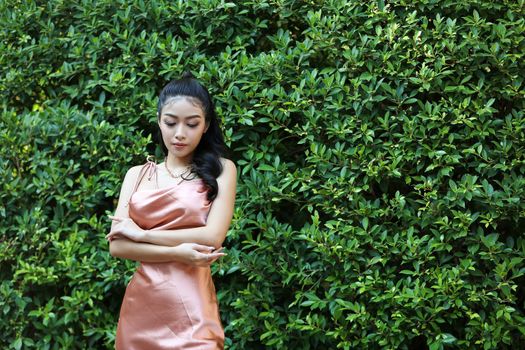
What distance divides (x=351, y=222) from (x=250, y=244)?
628 millimetres

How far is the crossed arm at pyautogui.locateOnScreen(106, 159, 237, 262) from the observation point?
390cm

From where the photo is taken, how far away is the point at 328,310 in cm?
515

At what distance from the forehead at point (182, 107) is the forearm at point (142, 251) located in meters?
0.62

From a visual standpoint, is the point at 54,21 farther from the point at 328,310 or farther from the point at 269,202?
the point at 328,310

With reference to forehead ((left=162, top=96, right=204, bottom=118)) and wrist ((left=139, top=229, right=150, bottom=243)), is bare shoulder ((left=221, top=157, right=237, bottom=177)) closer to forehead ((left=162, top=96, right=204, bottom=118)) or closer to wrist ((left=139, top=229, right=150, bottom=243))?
forehead ((left=162, top=96, right=204, bottom=118))

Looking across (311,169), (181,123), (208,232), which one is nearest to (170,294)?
(208,232)

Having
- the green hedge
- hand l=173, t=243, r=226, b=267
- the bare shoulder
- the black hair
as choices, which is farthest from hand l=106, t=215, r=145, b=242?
the green hedge

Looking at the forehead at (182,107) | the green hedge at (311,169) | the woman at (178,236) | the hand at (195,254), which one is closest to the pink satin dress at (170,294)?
the woman at (178,236)

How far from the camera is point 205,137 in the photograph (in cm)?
423

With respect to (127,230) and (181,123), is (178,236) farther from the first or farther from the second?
(181,123)

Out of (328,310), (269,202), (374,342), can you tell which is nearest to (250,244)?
(269,202)

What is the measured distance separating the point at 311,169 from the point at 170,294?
5.03 ft

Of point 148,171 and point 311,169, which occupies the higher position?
point 148,171

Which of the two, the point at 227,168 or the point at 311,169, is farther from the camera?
the point at 311,169
